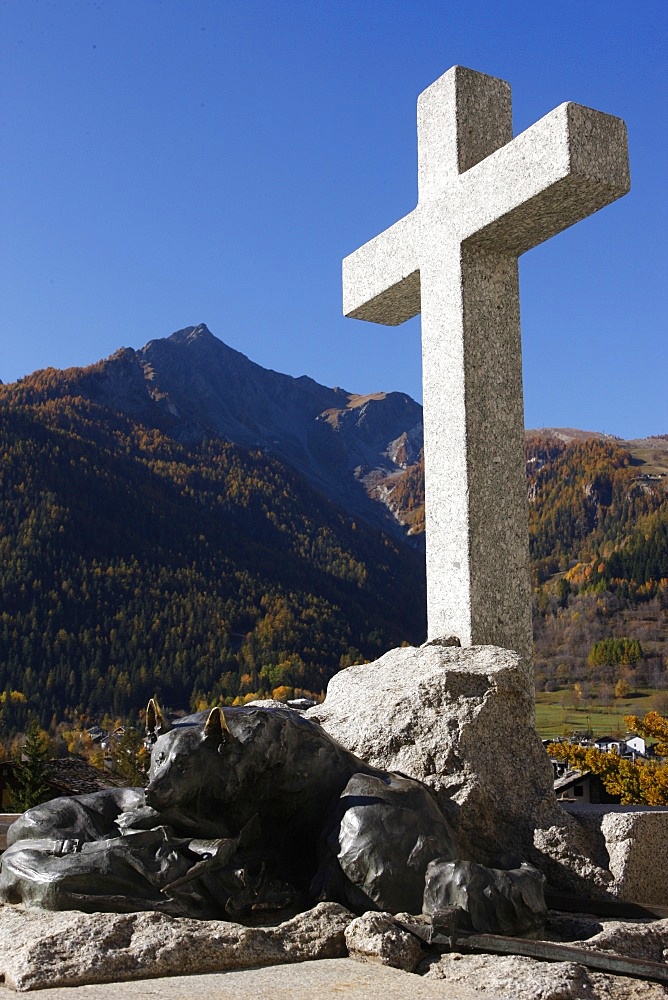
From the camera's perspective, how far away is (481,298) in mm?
6227

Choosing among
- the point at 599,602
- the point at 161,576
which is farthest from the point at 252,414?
the point at 599,602

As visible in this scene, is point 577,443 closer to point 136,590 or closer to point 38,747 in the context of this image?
point 136,590

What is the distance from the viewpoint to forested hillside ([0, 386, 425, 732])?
102 m

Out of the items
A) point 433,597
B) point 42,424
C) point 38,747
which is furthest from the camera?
point 42,424

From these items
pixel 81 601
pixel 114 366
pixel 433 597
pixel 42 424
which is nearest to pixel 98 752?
pixel 81 601

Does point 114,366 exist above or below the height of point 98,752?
above

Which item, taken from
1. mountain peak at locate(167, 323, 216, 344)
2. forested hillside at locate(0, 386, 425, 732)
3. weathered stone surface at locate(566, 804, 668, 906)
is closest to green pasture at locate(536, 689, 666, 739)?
forested hillside at locate(0, 386, 425, 732)

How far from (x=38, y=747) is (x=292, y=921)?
34.3 m

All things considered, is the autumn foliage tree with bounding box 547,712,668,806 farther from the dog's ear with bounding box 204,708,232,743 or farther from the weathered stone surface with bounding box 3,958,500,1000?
the weathered stone surface with bounding box 3,958,500,1000

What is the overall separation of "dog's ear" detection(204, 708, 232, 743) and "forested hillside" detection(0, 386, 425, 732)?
95062 millimetres

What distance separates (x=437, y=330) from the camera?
6.32 m

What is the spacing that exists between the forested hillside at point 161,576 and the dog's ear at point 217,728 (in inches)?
3743

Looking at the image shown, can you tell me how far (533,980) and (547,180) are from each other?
4235 mm

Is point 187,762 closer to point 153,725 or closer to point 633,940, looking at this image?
point 153,725
